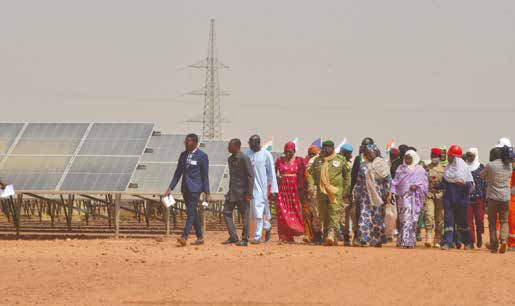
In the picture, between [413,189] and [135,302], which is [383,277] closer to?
[135,302]

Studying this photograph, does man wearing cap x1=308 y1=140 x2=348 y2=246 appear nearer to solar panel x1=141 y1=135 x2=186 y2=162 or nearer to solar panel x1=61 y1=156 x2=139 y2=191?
solar panel x1=61 y1=156 x2=139 y2=191

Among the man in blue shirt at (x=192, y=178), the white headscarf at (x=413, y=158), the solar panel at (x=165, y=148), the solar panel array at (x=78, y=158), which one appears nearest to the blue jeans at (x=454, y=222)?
the white headscarf at (x=413, y=158)

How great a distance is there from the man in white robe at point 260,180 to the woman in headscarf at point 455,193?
224 cm

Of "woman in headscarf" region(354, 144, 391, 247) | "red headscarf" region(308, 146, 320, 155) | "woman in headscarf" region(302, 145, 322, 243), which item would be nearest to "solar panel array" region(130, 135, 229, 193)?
"red headscarf" region(308, 146, 320, 155)

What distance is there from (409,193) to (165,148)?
12250 millimetres

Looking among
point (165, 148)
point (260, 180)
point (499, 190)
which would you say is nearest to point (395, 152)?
point (260, 180)

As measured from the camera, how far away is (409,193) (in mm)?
15453

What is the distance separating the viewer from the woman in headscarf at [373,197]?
597 inches

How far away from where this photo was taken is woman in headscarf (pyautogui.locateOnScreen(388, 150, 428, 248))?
15.3 m

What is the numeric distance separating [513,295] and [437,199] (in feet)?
20.1

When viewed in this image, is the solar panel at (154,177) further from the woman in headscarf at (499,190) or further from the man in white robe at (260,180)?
the woman in headscarf at (499,190)

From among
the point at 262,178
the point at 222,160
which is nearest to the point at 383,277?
the point at 262,178

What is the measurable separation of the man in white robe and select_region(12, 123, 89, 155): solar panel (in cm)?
661

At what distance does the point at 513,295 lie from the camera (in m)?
9.95
